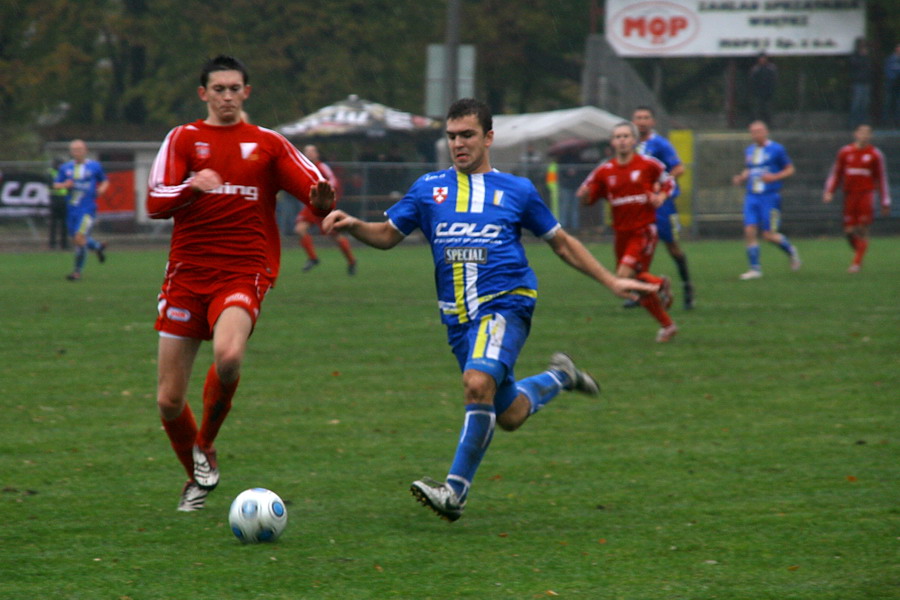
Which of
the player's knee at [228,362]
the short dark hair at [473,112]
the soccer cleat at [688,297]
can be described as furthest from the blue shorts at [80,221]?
the short dark hair at [473,112]

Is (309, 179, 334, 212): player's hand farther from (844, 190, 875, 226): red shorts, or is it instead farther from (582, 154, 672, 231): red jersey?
(844, 190, 875, 226): red shorts

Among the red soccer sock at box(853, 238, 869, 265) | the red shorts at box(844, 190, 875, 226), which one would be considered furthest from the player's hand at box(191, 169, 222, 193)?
the red shorts at box(844, 190, 875, 226)

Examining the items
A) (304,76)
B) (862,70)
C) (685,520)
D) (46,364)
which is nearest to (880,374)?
(685,520)

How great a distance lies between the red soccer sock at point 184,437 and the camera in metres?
6.38

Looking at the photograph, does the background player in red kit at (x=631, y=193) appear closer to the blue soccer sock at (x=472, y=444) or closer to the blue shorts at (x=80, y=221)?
the blue soccer sock at (x=472, y=444)

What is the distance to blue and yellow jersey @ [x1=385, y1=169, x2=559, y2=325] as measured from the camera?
6059 mm

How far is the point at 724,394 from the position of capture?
9.55 meters

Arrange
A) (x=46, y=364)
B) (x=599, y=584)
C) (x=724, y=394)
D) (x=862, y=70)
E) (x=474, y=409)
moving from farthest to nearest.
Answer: (x=862, y=70)
(x=46, y=364)
(x=724, y=394)
(x=474, y=409)
(x=599, y=584)

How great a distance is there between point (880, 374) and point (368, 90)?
34908mm

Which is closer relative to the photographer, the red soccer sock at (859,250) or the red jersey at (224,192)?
the red jersey at (224,192)

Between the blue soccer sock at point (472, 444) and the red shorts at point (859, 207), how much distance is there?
1662 cm

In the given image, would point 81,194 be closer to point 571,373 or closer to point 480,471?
point 480,471

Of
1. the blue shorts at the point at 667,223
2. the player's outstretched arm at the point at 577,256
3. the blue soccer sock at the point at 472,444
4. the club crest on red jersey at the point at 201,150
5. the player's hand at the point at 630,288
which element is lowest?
the blue soccer sock at the point at 472,444

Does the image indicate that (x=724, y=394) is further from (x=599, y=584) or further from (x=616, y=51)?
(x=616, y=51)
